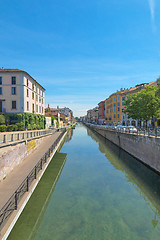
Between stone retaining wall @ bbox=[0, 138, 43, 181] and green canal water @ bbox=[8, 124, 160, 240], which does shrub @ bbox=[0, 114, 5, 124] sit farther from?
green canal water @ bbox=[8, 124, 160, 240]

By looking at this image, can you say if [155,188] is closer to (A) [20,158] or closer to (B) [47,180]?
(B) [47,180]

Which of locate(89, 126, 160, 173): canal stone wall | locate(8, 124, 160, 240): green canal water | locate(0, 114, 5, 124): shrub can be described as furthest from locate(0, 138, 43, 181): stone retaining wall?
locate(0, 114, 5, 124): shrub

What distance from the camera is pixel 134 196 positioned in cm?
1205

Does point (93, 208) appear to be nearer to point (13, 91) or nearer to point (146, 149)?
point (146, 149)

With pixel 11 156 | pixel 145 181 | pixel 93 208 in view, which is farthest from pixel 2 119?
pixel 145 181

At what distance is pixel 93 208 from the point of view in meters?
10.0

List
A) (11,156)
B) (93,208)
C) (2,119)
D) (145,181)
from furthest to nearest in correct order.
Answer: (2,119) → (145,181) → (11,156) → (93,208)

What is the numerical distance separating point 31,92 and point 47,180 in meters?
32.7

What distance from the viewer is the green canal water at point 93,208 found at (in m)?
7.74

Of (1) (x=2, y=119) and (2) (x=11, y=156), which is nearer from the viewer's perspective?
(2) (x=11, y=156)

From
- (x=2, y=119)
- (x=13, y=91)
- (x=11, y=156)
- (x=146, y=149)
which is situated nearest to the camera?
(x=11, y=156)

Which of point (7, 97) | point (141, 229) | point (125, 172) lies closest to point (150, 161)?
point (125, 172)

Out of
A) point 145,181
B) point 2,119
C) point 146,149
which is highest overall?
point 2,119

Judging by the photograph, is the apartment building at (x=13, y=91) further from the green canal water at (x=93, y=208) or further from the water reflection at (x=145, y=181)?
the water reflection at (x=145, y=181)
